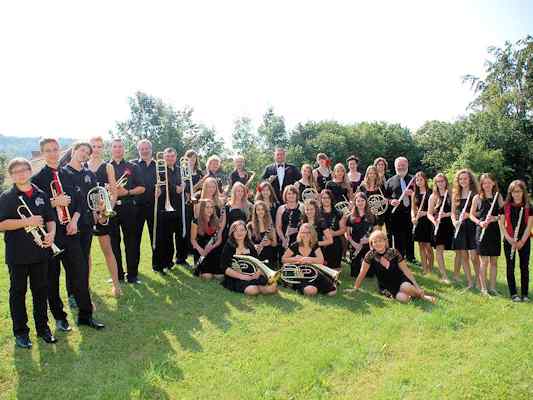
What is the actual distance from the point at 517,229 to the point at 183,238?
18.4 ft

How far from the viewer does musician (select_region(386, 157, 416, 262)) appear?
28.0 feet

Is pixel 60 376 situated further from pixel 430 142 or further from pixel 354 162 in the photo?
pixel 430 142

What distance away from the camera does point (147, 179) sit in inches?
305

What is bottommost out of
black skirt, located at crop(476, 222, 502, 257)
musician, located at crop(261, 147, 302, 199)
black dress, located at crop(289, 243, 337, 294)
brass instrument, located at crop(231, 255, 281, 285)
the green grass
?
the green grass

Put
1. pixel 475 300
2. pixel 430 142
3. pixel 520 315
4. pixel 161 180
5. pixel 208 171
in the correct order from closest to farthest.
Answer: pixel 520 315, pixel 475 300, pixel 161 180, pixel 208 171, pixel 430 142

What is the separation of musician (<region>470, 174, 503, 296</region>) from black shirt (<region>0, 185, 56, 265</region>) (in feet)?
20.0

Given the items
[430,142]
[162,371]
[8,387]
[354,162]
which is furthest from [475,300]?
[430,142]

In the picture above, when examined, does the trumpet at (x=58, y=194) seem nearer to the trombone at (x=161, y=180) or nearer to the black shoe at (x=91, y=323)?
the black shoe at (x=91, y=323)

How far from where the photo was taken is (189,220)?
8359 millimetres

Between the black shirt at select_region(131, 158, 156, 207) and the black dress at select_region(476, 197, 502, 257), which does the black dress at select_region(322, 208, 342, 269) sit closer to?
the black dress at select_region(476, 197, 502, 257)

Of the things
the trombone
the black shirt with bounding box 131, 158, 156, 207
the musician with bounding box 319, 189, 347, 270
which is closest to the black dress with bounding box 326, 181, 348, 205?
the musician with bounding box 319, 189, 347, 270

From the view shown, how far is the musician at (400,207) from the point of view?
8523mm

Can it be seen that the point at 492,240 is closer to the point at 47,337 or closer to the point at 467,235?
the point at 467,235

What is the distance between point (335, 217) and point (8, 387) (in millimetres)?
5616
